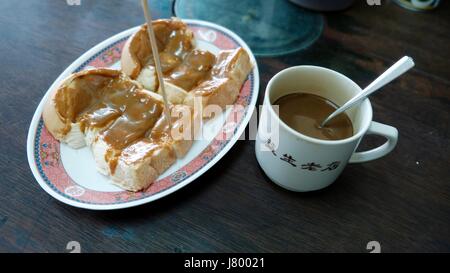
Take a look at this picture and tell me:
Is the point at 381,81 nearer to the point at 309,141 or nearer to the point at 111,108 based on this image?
the point at 309,141

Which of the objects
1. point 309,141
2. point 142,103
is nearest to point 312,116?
point 309,141

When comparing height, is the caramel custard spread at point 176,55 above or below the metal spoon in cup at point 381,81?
below

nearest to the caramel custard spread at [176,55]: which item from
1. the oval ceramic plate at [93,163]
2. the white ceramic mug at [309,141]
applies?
the oval ceramic plate at [93,163]

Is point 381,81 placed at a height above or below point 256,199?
above

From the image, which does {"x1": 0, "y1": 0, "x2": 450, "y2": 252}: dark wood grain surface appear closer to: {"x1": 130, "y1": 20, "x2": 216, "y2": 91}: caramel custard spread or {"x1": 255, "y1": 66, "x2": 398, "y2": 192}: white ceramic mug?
{"x1": 255, "y1": 66, "x2": 398, "y2": 192}: white ceramic mug

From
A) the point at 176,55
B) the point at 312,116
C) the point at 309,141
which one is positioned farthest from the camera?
the point at 176,55

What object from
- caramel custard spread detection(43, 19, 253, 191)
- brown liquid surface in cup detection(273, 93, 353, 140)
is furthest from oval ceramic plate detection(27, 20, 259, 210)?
brown liquid surface in cup detection(273, 93, 353, 140)

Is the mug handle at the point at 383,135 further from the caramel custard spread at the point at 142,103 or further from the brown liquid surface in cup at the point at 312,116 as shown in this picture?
the caramel custard spread at the point at 142,103
